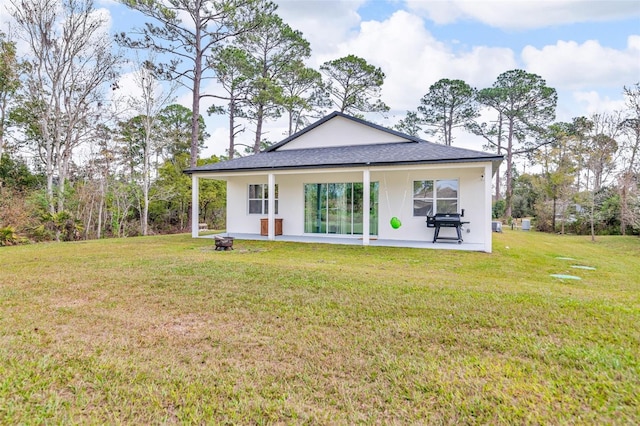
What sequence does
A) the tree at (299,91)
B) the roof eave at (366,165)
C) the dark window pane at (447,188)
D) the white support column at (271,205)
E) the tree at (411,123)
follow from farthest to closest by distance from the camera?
the tree at (411,123)
the tree at (299,91)
the white support column at (271,205)
the dark window pane at (447,188)
the roof eave at (366,165)

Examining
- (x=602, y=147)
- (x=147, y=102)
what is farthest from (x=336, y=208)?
(x=602, y=147)

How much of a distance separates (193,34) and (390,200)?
13.4 m

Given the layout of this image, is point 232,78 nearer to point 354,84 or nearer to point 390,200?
point 354,84

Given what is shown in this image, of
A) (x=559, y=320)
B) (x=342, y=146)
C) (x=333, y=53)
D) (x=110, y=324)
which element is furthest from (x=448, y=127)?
(x=110, y=324)

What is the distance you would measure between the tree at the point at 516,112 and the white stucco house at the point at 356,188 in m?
20.0

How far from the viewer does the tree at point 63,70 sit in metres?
15.4

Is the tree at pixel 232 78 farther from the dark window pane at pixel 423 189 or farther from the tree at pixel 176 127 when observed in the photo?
the dark window pane at pixel 423 189

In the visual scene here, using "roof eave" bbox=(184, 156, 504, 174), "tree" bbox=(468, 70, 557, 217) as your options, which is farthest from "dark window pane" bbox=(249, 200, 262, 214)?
"tree" bbox=(468, 70, 557, 217)

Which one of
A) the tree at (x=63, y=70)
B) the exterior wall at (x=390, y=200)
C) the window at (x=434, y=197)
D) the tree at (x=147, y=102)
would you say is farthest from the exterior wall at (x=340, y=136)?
the tree at (x=63, y=70)

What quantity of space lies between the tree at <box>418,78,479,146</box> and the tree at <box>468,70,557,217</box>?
3.10ft

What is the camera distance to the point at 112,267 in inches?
265

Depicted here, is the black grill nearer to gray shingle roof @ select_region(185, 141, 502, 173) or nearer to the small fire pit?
gray shingle roof @ select_region(185, 141, 502, 173)

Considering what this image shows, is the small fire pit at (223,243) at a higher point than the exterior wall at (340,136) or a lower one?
lower

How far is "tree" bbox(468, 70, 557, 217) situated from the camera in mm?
27969
